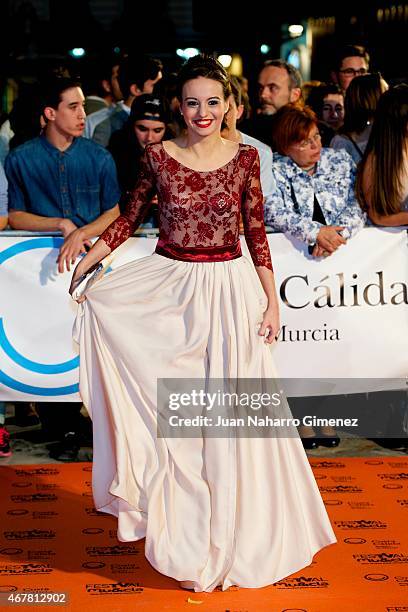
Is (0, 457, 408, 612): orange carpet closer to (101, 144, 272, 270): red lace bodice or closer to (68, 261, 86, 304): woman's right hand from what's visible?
(68, 261, 86, 304): woman's right hand

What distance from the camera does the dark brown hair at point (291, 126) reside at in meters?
7.10

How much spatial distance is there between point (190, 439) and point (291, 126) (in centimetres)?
289

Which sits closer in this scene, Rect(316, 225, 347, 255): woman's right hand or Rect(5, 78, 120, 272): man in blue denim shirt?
Rect(316, 225, 347, 255): woman's right hand

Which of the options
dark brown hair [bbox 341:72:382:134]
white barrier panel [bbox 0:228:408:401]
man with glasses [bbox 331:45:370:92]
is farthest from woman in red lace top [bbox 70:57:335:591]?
man with glasses [bbox 331:45:370:92]

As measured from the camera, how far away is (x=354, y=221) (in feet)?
23.1

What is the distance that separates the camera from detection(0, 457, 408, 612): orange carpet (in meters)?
4.61

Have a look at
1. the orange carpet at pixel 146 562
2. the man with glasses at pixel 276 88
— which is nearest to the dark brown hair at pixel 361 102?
the man with glasses at pixel 276 88

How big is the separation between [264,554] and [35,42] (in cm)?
1837

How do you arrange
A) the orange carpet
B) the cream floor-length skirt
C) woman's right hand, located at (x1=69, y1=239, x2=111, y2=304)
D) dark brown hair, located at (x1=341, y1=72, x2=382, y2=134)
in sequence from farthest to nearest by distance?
dark brown hair, located at (x1=341, y1=72, x2=382, y2=134)
woman's right hand, located at (x1=69, y1=239, x2=111, y2=304)
the cream floor-length skirt
the orange carpet

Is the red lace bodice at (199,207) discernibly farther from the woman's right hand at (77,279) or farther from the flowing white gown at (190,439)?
the woman's right hand at (77,279)

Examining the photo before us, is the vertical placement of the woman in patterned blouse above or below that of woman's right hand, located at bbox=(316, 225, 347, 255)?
above

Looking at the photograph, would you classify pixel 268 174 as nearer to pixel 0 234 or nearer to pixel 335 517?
pixel 0 234

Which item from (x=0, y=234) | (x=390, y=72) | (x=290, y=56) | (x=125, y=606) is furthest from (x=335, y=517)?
(x=290, y=56)

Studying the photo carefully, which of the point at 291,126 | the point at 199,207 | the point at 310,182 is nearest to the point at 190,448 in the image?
the point at 199,207
